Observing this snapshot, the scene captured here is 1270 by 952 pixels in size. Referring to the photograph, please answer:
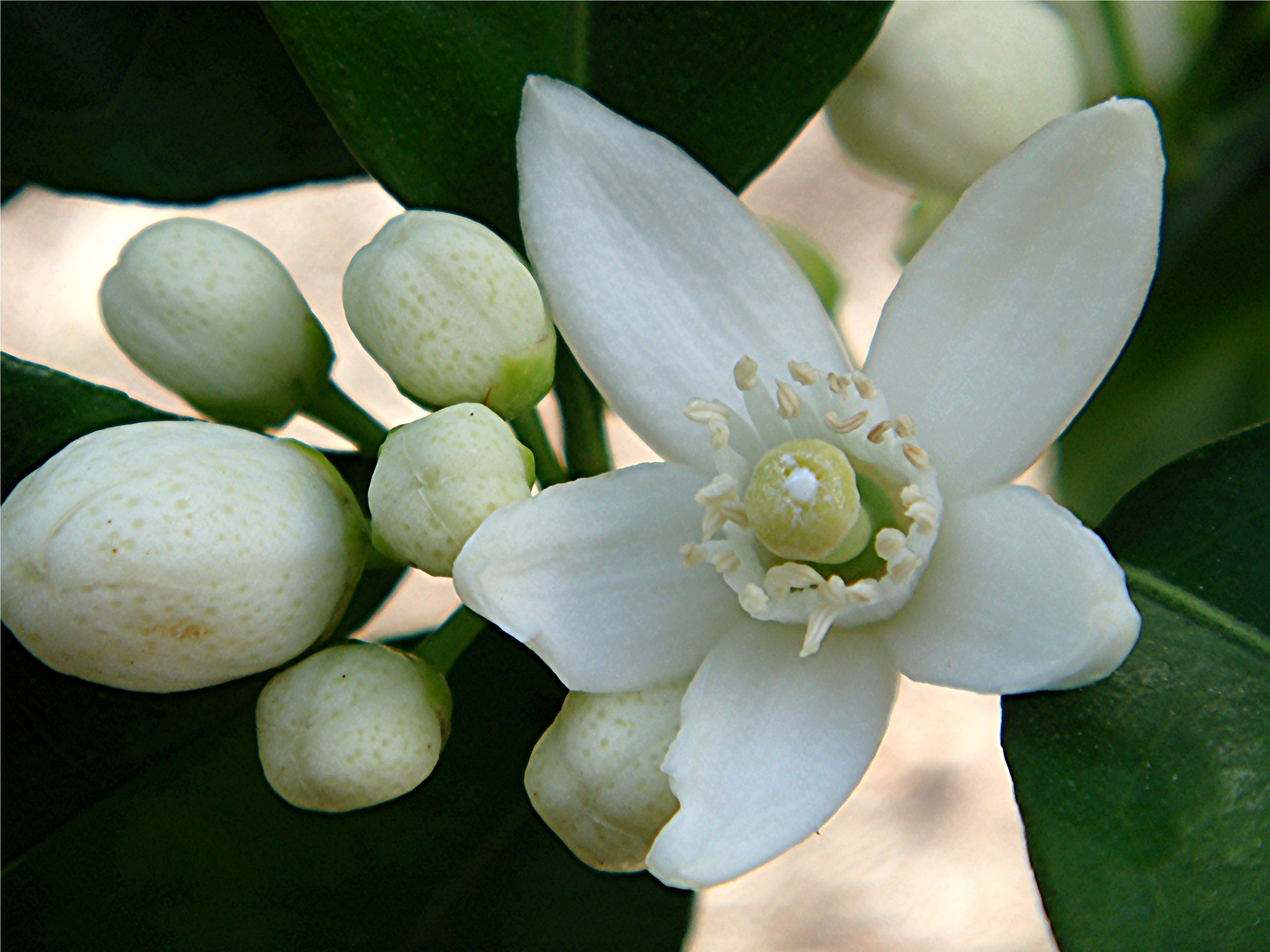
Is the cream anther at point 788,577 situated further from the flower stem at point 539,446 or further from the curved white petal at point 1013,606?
the flower stem at point 539,446

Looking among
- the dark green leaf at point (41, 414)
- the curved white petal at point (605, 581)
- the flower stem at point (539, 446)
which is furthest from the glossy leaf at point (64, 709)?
the curved white petal at point (605, 581)

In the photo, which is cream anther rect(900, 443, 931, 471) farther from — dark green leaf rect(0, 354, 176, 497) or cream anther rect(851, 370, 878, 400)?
dark green leaf rect(0, 354, 176, 497)

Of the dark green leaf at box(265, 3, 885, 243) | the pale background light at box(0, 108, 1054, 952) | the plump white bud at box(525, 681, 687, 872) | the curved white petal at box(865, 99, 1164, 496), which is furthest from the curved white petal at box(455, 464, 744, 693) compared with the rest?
the pale background light at box(0, 108, 1054, 952)

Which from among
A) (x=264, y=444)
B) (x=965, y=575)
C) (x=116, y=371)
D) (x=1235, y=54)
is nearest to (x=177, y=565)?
(x=264, y=444)

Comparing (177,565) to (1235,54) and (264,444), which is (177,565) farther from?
(1235,54)

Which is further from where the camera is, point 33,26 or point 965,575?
point 33,26

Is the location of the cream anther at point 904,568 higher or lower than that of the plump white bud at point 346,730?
higher
